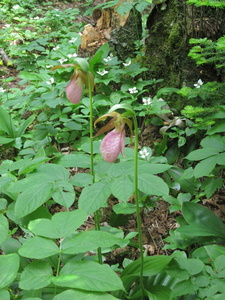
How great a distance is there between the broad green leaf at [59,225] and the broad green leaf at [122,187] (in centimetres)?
14

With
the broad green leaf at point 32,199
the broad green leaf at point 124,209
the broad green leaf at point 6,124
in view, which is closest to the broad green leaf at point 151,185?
the broad green leaf at point 32,199

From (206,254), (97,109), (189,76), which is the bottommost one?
(206,254)

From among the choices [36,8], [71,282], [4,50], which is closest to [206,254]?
[71,282]

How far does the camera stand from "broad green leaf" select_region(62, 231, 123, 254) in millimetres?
1024

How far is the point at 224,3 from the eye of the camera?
168 cm

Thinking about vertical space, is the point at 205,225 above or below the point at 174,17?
below

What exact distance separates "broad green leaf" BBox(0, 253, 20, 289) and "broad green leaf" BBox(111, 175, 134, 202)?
0.40 m

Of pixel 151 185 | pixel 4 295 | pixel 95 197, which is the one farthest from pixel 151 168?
pixel 4 295

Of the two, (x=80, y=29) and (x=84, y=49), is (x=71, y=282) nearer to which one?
(x=84, y=49)

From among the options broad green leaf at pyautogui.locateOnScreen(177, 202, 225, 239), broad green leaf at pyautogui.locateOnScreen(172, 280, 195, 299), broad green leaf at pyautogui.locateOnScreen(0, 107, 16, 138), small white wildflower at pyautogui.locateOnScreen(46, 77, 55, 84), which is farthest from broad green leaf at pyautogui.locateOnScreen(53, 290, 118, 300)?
small white wildflower at pyautogui.locateOnScreen(46, 77, 55, 84)

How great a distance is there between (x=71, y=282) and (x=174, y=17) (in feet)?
8.54

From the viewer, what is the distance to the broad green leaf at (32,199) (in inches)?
47.0

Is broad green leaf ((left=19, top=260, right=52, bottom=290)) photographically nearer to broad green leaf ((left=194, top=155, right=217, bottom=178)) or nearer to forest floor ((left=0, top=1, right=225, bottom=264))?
broad green leaf ((left=194, top=155, right=217, bottom=178))

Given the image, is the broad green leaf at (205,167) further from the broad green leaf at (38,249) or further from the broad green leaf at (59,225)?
the broad green leaf at (38,249)
